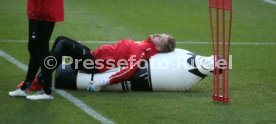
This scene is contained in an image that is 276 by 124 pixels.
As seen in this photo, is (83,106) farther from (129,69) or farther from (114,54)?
(114,54)

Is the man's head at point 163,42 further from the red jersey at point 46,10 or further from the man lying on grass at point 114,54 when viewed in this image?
the red jersey at point 46,10

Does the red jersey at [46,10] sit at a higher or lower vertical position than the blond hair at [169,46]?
higher

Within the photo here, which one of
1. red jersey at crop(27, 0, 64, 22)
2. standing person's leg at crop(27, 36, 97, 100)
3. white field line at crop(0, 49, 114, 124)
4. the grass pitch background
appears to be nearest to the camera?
white field line at crop(0, 49, 114, 124)

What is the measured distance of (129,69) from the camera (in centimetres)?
1038

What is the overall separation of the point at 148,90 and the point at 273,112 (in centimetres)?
179

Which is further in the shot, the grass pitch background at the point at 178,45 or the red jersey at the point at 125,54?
the red jersey at the point at 125,54

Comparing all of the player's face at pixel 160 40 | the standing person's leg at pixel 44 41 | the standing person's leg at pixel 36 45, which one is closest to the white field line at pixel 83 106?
the standing person's leg at pixel 44 41

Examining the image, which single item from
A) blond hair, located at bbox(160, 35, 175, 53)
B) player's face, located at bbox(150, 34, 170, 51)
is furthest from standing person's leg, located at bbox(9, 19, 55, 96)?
blond hair, located at bbox(160, 35, 175, 53)

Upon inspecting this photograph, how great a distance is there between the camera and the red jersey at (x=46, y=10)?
32.2 ft

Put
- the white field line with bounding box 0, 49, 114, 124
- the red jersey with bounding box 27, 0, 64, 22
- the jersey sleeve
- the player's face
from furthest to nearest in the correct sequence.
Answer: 1. the player's face
2. the jersey sleeve
3. the red jersey with bounding box 27, 0, 64, 22
4. the white field line with bounding box 0, 49, 114, 124

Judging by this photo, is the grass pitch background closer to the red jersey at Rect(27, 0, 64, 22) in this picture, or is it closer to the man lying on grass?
the man lying on grass

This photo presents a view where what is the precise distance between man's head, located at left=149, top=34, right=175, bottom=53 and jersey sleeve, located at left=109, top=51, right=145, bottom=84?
0.27 metres

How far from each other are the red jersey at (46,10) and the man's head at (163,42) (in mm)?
1388

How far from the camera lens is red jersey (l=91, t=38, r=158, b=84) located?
34.3ft
